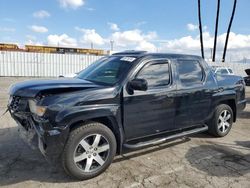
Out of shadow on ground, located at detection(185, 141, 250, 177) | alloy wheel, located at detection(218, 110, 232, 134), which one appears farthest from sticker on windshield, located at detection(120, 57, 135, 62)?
alloy wheel, located at detection(218, 110, 232, 134)

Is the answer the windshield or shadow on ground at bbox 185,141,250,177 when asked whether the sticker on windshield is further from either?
shadow on ground at bbox 185,141,250,177

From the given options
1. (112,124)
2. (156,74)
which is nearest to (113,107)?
(112,124)

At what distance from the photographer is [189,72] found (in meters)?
5.39

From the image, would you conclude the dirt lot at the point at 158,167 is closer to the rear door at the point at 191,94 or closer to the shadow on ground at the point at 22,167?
the shadow on ground at the point at 22,167

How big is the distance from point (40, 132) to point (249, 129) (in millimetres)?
5579

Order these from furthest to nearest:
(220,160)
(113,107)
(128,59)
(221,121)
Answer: (221,121)
(220,160)
(128,59)
(113,107)

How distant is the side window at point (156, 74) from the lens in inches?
182

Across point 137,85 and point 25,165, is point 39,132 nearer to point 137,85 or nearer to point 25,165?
point 25,165

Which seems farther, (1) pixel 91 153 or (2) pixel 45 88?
(1) pixel 91 153

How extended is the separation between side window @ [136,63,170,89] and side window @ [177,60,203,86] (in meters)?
0.36

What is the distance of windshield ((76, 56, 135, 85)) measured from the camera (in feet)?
14.6

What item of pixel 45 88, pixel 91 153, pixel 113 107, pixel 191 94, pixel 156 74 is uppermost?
pixel 156 74

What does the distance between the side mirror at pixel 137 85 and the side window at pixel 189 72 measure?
1.25 m

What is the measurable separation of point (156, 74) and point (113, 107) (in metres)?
1.12
